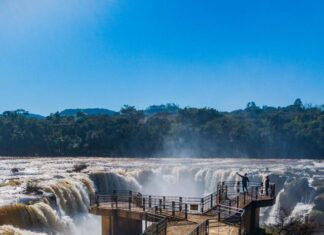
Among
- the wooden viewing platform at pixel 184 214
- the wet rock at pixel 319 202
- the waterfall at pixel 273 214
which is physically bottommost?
the waterfall at pixel 273 214

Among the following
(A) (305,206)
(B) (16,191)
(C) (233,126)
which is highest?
(C) (233,126)

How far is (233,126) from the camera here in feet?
332

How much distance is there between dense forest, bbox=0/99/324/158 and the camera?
88.8 m

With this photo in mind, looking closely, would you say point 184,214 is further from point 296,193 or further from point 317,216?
point 296,193

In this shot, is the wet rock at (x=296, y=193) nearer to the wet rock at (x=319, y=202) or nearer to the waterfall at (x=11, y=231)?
the wet rock at (x=319, y=202)

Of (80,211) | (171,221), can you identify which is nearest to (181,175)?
(80,211)

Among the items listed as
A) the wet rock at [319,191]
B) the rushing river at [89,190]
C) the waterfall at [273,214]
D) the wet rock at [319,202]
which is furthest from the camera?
the wet rock at [319,191]

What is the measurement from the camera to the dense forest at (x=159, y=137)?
291ft

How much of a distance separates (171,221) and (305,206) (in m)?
21.4

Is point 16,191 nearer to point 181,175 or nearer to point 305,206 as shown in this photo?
point 181,175

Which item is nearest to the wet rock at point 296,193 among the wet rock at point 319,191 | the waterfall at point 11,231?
the wet rock at point 319,191

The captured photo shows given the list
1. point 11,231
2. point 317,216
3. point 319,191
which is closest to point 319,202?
point 319,191

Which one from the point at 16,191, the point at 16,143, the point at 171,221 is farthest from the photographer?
the point at 16,143

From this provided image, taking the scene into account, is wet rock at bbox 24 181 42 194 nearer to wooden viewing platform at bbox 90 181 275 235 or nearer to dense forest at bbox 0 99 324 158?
wooden viewing platform at bbox 90 181 275 235
